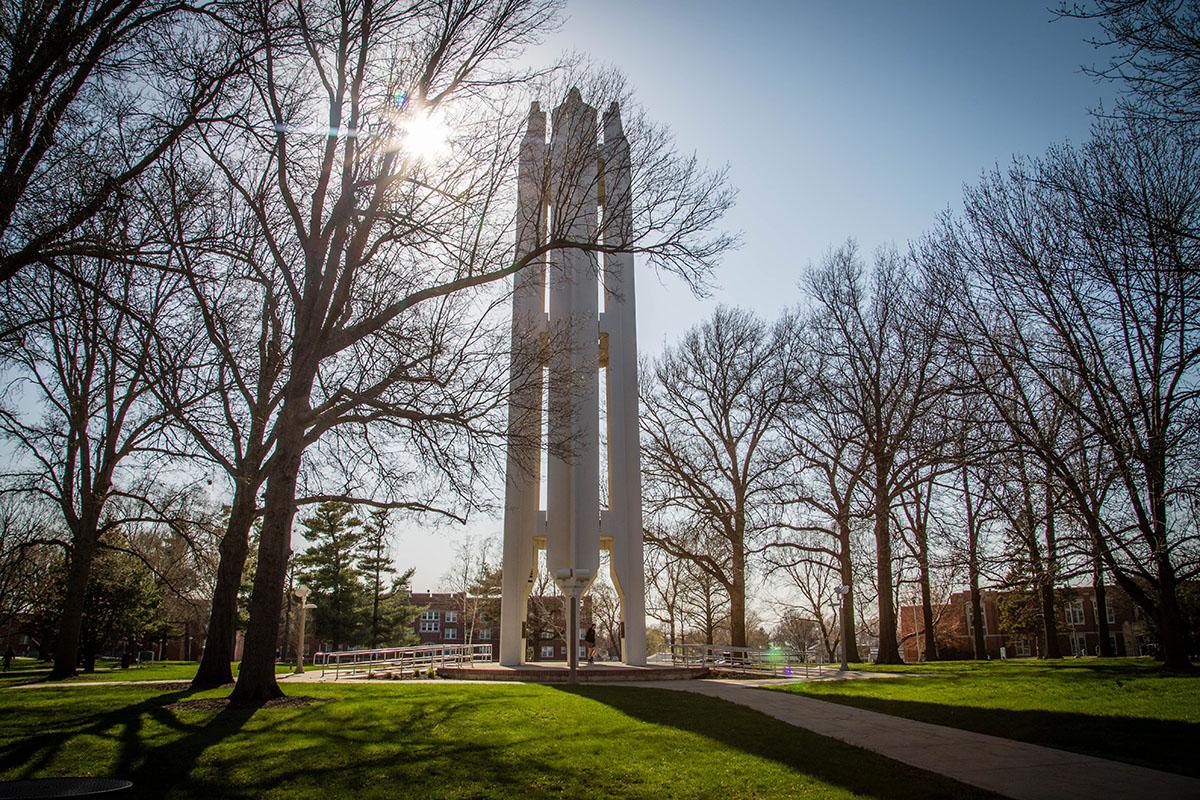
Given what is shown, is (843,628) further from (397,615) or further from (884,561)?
(397,615)

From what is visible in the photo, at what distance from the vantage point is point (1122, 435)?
15500mm

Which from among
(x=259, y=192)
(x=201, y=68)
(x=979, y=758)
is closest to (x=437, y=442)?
(x=259, y=192)

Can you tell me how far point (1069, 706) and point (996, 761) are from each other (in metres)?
4.37

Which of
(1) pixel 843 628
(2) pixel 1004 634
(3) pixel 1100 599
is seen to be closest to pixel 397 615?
(1) pixel 843 628

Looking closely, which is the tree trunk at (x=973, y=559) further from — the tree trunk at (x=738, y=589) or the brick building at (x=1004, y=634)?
the brick building at (x=1004, y=634)

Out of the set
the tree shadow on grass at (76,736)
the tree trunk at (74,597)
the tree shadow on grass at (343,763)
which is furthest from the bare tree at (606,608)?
the tree shadow on grass at (343,763)

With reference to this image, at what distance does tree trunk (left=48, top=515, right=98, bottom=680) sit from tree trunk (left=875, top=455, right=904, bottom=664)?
2266 cm

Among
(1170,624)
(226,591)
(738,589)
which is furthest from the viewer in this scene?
(738,589)

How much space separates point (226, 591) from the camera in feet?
52.2

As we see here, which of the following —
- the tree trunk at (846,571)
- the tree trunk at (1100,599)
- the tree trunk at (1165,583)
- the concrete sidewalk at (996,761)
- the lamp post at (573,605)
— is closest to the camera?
the concrete sidewalk at (996,761)

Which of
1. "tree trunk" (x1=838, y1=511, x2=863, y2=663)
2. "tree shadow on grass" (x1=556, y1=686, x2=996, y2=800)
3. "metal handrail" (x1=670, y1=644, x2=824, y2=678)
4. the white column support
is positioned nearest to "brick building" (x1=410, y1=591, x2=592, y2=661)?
the white column support

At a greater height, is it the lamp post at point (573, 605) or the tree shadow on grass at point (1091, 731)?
the lamp post at point (573, 605)

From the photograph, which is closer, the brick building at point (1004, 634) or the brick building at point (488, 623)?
the brick building at point (488, 623)

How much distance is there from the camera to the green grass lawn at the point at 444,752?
6.84 metres
